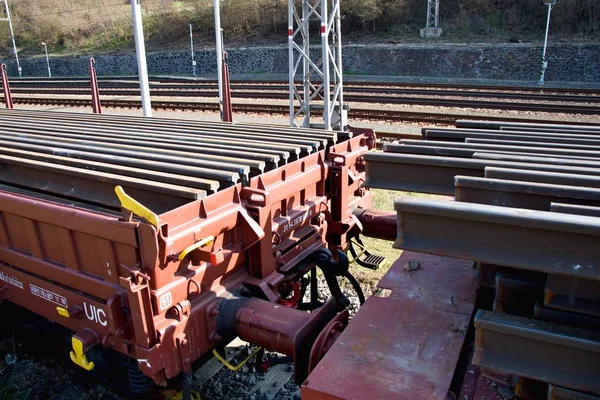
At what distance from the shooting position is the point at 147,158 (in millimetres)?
4293

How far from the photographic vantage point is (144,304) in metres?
2.97

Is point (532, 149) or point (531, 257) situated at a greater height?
point (532, 149)

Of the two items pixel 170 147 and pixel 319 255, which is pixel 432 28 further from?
pixel 319 255

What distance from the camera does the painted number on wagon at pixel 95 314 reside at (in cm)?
337

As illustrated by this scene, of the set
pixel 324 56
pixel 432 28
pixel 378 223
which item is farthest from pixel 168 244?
pixel 432 28

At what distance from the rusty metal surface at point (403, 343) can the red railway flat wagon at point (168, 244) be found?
1.51 ft

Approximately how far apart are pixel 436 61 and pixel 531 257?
2823 cm

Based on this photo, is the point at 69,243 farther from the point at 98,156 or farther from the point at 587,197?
the point at 587,197

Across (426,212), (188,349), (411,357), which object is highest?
(426,212)

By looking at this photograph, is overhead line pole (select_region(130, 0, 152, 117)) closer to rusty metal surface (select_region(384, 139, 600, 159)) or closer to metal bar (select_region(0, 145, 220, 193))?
metal bar (select_region(0, 145, 220, 193))

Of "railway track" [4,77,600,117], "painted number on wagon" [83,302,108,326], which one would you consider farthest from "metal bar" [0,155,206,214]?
"railway track" [4,77,600,117]

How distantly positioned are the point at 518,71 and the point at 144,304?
28.0 metres

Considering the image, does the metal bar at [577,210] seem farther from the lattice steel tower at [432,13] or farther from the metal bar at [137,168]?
the lattice steel tower at [432,13]

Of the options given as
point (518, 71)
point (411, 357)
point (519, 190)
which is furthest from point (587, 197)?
point (518, 71)
